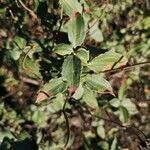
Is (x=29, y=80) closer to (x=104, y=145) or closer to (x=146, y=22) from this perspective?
(x=104, y=145)

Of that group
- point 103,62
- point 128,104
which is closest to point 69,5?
point 103,62

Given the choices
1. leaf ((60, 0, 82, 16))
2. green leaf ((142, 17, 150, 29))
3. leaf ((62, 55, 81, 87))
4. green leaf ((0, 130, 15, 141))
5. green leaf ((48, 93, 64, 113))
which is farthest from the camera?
green leaf ((142, 17, 150, 29))

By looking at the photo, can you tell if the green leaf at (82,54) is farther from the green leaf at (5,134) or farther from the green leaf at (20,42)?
the green leaf at (5,134)

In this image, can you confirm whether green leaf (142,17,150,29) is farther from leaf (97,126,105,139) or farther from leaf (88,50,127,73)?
leaf (88,50,127,73)

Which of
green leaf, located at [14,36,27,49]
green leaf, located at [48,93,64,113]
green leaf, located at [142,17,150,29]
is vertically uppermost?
green leaf, located at [142,17,150,29]

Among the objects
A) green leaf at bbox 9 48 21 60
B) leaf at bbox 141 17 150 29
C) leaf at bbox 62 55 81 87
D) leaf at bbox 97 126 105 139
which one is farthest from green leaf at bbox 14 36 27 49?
leaf at bbox 141 17 150 29

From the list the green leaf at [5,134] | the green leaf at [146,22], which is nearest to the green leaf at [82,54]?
the green leaf at [5,134]

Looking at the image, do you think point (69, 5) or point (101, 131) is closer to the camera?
point (69, 5)
